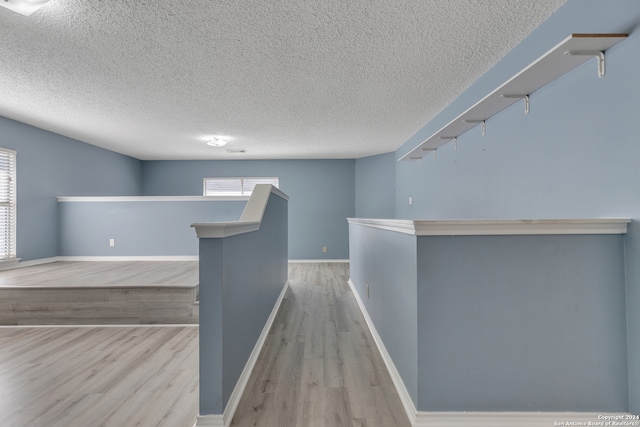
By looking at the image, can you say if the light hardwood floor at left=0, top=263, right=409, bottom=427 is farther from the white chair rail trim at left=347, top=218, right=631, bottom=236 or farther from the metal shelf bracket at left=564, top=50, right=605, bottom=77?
the metal shelf bracket at left=564, top=50, right=605, bottom=77

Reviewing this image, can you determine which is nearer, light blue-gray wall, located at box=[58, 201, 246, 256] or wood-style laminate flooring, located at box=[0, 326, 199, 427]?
wood-style laminate flooring, located at box=[0, 326, 199, 427]

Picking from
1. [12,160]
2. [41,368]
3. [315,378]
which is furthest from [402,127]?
[12,160]

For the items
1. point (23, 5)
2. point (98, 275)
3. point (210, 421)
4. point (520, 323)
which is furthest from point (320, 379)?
point (98, 275)

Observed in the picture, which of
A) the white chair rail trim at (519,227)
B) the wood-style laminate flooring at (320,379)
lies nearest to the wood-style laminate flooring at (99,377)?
the wood-style laminate flooring at (320,379)

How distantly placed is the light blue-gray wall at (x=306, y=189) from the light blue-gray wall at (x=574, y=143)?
3.97 meters

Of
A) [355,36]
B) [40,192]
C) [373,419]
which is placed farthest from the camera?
[40,192]

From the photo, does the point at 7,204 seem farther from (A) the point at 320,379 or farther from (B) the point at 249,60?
(A) the point at 320,379

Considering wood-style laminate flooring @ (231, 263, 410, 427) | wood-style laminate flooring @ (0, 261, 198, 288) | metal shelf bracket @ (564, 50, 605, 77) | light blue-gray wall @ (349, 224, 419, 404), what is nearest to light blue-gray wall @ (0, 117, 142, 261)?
wood-style laminate flooring @ (0, 261, 198, 288)

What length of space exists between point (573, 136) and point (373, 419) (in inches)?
73.0

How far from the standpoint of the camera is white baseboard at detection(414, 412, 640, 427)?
1.33 m

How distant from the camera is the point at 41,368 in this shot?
6.50 feet

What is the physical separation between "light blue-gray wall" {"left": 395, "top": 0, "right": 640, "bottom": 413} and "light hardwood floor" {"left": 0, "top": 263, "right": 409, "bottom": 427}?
1.30 metres

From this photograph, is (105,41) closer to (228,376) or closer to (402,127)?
(228,376)

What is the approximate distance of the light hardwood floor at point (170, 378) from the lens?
1.49 metres
